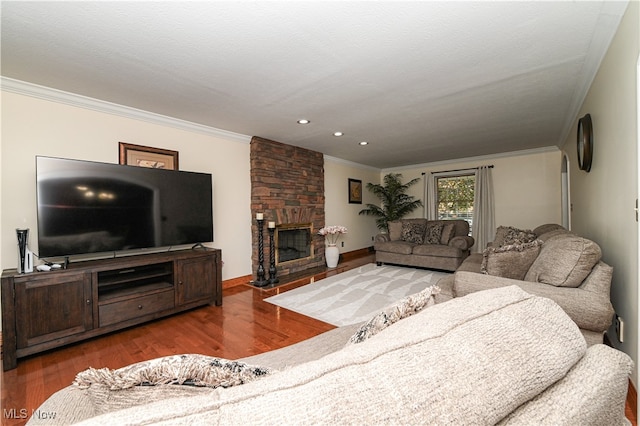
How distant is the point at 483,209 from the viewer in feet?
19.1

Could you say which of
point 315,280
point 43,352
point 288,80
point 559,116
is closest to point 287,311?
point 315,280

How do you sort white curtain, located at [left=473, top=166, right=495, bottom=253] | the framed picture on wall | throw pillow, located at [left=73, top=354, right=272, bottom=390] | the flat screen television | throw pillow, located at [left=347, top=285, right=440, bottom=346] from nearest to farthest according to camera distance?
throw pillow, located at [left=73, top=354, right=272, bottom=390] < throw pillow, located at [left=347, top=285, right=440, bottom=346] < the flat screen television < white curtain, located at [left=473, top=166, right=495, bottom=253] < the framed picture on wall

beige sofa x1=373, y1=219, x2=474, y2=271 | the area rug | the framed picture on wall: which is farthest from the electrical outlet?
the framed picture on wall

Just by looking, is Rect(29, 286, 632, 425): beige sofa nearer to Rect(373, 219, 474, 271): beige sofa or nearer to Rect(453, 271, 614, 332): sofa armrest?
Rect(453, 271, 614, 332): sofa armrest

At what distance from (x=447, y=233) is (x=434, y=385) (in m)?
5.04

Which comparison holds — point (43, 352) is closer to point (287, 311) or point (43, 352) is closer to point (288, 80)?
point (287, 311)

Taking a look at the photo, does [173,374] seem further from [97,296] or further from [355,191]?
[355,191]

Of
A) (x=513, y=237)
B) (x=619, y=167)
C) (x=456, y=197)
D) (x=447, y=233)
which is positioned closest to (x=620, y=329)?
(x=619, y=167)

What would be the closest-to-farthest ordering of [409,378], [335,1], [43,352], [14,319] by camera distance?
[409,378] → [335,1] → [14,319] → [43,352]

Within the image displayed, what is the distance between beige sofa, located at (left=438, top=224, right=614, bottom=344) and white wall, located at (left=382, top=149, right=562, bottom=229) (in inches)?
160

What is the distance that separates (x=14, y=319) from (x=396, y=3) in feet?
11.4

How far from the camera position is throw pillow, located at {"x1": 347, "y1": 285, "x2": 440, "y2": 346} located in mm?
805

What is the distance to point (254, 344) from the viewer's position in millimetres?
2303

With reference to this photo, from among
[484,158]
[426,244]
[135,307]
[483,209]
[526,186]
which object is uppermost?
[484,158]
